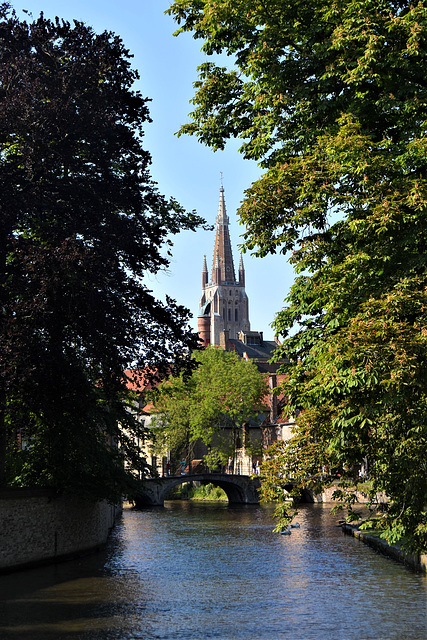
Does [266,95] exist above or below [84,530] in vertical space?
above

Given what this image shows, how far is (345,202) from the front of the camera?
1767cm

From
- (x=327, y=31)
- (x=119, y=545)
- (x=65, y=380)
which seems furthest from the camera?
(x=119, y=545)

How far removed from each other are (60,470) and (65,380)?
498 cm

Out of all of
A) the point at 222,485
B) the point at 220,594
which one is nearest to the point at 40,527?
the point at 220,594

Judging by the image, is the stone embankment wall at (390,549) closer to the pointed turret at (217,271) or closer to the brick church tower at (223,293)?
the brick church tower at (223,293)

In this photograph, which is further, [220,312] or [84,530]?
[220,312]

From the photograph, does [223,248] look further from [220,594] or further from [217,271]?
[220,594]

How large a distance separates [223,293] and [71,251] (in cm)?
16499

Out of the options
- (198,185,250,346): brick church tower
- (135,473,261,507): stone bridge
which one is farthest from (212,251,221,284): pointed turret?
(135,473,261,507): stone bridge

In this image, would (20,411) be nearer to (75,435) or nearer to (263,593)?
(75,435)

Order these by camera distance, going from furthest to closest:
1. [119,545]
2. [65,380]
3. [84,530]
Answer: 1. [119,545]
2. [84,530]
3. [65,380]

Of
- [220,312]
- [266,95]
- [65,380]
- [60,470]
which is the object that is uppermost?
[220,312]

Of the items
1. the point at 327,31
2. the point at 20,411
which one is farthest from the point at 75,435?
the point at 327,31

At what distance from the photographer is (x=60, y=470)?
85.1 feet
